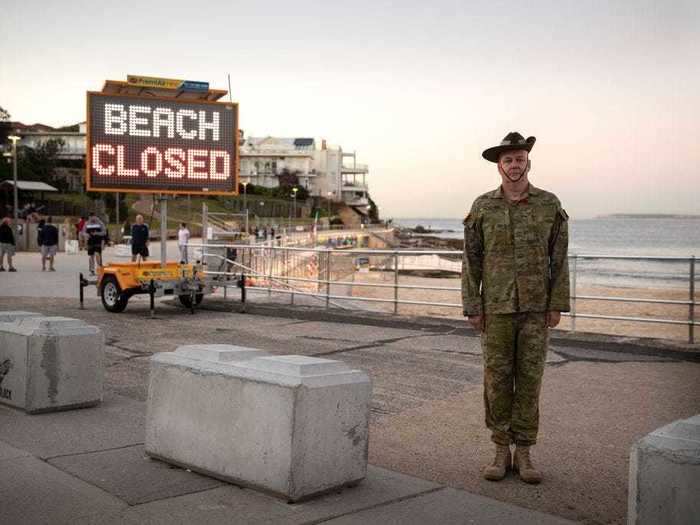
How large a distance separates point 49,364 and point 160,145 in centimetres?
929

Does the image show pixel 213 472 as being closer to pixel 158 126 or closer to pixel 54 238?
pixel 158 126

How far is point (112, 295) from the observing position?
1476 cm

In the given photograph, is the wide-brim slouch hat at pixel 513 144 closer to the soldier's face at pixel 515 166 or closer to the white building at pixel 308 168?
the soldier's face at pixel 515 166

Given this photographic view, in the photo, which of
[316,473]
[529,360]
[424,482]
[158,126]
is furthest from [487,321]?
[158,126]

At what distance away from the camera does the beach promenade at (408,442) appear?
4375 millimetres

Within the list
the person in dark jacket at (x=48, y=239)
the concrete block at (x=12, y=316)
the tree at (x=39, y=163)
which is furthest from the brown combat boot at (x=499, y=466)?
the tree at (x=39, y=163)

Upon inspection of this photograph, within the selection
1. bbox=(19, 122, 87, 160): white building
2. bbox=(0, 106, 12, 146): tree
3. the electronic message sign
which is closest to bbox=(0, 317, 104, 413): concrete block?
the electronic message sign

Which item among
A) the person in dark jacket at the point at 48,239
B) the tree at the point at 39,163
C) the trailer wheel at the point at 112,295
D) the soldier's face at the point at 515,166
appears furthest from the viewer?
the tree at the point at 39,163

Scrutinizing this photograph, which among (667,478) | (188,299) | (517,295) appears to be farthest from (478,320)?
(188,299)

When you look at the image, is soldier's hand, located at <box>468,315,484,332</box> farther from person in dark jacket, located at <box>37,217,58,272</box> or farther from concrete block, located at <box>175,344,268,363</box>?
person in dark jacket, located at <box>37,217,58,272</box>

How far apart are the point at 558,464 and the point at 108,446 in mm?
2976

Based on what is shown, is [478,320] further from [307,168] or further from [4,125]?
[307,168]

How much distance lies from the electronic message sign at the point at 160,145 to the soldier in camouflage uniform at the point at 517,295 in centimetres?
1101

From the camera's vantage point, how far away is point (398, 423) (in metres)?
6.57
